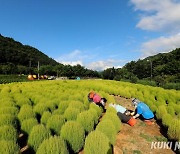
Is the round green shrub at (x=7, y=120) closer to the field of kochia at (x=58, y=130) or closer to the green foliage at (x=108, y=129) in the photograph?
the field of kochia at (x=58, y=130)

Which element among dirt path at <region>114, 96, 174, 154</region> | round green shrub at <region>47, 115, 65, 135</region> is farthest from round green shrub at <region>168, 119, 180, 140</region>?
round green shrub at <region>47, 115, 65, 135</region>

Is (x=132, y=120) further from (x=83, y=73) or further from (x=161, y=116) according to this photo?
(x=83, y=73)

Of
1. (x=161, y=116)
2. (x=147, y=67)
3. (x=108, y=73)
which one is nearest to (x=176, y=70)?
(x=147, y=67)

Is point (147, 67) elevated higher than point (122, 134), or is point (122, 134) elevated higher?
point (147, 67)

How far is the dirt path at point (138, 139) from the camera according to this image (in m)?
7.76

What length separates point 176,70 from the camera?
59.8 metres

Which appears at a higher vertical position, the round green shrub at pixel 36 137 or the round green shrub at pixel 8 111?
the round green shrub at pixel 8 111

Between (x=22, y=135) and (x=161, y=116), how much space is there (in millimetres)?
6580

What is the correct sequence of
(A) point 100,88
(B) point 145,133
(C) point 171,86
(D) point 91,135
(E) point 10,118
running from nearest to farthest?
(D) point 91,135
(E) point 10,118
(B) point 145,133
(A) point 100,88
(C) point 171,86

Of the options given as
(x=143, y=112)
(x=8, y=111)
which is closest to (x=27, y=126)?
(x=8, y=111)

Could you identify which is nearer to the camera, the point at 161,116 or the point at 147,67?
the point at 161,116

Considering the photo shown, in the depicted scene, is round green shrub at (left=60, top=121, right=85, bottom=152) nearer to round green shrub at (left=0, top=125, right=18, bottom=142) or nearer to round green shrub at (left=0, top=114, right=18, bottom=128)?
round green shrub at (left=0, top=125, right=18, bottom=142)

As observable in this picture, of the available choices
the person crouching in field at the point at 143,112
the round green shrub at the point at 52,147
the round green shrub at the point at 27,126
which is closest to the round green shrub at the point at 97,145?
the round green shrub at the point at 52,147

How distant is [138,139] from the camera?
29.1ft
